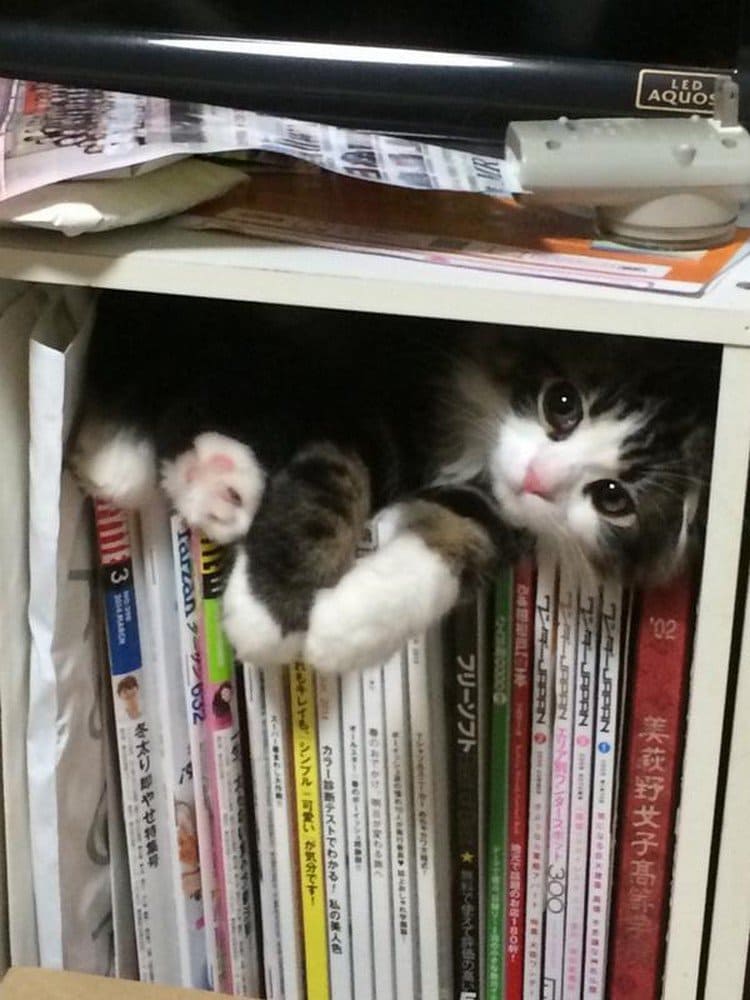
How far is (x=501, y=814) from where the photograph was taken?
2.74 ft

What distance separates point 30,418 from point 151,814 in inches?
11.8

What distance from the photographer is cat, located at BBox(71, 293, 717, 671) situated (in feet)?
2.38

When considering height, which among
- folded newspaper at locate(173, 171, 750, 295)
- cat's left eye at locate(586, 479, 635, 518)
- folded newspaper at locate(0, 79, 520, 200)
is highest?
folded newspaper at locate(0, 79, 520, 200)

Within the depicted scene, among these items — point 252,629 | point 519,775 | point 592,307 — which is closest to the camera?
point 592,307

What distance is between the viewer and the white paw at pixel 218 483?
29.3 inches

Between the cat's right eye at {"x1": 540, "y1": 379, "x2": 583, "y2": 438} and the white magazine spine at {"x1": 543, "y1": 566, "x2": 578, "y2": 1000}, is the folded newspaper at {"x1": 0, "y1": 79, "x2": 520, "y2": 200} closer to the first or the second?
the cat's right eye at {"x1": 540, "y1": 379, "x2": 583, "y2": 438}

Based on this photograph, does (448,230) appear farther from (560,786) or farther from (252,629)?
(560,786)

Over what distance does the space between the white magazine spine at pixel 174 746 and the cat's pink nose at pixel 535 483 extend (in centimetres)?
23

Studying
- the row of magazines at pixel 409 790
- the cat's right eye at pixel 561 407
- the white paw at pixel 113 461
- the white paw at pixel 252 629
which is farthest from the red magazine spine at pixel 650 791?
the white paw at pixel 113 461

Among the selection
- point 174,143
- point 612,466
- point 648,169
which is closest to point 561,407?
point 612,466

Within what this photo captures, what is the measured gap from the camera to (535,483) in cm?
73

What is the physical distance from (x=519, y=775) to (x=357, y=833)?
0.39ft

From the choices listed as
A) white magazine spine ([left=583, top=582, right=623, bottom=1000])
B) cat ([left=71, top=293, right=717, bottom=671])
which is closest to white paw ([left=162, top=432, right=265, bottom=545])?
cat ([left=71, top=293, right=717, bottom=671])

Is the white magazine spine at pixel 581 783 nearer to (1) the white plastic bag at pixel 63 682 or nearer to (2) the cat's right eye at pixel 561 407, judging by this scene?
(2) the cat's right eye at pixel 561 407
